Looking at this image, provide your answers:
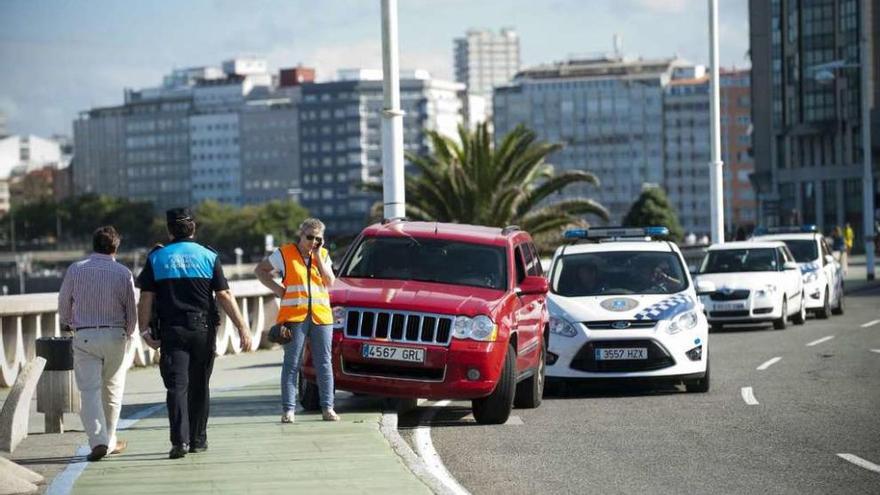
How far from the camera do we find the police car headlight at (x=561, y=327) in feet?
66.4

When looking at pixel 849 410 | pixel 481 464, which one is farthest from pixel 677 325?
pixel 481 464

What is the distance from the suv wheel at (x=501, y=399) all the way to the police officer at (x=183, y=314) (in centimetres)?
355

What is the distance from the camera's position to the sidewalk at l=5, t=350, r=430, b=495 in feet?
39.9

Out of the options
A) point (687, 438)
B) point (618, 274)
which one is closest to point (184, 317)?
point (687, 438)

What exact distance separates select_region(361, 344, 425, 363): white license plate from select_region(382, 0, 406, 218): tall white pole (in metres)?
6.73

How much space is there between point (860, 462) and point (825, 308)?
25.6 m

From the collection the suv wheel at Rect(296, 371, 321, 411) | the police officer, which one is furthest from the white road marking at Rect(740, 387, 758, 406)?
the police officer

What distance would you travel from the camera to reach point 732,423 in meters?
16.6

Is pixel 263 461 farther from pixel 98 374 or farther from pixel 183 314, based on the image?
pixel 98 374

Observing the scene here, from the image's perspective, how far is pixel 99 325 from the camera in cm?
1362

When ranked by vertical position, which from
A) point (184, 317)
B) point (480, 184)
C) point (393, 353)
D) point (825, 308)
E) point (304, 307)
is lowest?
point (825, 308)

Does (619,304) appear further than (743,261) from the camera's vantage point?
No

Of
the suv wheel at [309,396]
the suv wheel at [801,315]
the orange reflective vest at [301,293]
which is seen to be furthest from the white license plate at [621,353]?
the suv wheel at [801,315]

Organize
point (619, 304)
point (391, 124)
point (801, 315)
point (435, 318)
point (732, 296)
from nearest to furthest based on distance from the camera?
1. point (435, 318)
2. point (619, 304)
3. point (391, 124)
4. point (732, 296)
5. point (801, 315)
